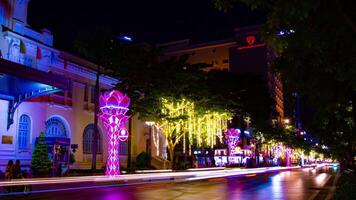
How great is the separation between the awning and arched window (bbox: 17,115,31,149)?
2.33 meters

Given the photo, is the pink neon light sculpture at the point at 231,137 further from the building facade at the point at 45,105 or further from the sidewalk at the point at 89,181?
the building facade at the point at 45,105

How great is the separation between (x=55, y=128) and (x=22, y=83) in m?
10.4

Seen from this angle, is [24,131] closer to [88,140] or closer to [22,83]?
[22,83]

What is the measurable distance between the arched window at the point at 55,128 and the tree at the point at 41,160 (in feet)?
19.8

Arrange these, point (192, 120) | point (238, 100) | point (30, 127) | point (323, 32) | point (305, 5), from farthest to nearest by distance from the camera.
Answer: point (238, 100)
point (192, 120)
point (30, 127)
point (323, 32)
point (305, 5)

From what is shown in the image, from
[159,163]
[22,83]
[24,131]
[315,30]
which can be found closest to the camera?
[315,30]

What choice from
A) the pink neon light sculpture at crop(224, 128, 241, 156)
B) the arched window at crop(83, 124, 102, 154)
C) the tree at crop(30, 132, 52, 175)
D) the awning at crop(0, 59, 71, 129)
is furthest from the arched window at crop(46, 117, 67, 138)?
the pink neon light sculpture at crop(224, 128, 241, 156)

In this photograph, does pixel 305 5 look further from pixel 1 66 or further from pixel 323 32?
pixel 1 66

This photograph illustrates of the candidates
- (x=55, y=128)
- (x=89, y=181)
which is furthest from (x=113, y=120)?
(x=55, y=128)

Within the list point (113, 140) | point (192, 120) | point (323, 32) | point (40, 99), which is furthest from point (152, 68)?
point (323, 32)

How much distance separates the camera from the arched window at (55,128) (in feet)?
126

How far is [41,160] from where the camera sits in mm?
31750

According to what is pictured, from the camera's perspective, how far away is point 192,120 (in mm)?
43000

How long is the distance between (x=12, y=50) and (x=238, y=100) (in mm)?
37918
